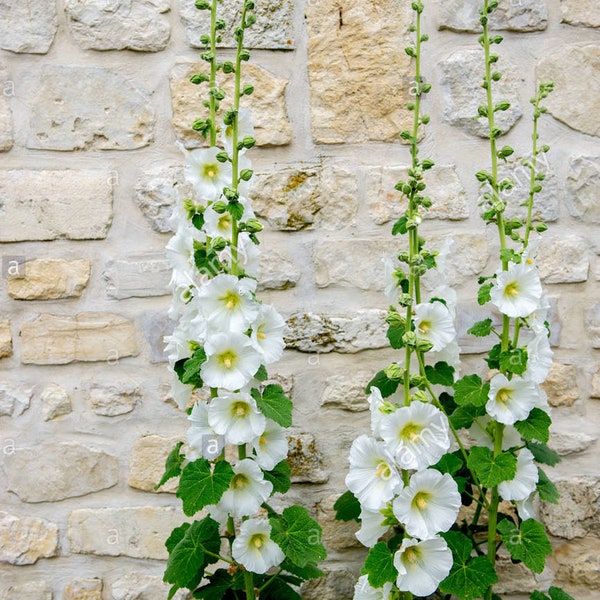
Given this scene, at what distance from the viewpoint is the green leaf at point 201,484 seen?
136cm

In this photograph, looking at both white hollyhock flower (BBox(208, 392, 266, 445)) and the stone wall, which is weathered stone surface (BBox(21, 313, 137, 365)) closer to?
the stone wall

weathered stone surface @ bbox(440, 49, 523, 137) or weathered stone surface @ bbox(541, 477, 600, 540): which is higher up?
weathered stone surface @ bbox(440, 49, 523, 137)

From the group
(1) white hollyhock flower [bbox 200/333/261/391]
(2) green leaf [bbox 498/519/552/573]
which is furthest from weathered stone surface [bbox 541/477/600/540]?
(1) white hollyhock flower [bbox 200/333/261/391]

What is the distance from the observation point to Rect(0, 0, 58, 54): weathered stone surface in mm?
1861

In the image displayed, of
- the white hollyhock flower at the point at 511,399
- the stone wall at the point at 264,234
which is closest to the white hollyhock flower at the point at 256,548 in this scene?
the stone wall at the point at 264,234

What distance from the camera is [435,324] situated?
1.59m

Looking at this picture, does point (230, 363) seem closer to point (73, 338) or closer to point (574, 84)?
point (73, 338)

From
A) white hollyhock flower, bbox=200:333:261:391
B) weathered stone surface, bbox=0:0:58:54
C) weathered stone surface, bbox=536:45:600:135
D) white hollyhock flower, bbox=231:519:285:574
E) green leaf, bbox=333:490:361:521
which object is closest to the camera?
white hollyhock flower, bbox=200:333:261:391

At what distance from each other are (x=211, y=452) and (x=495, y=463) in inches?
25.6

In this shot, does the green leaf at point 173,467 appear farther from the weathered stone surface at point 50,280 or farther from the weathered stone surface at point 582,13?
the weathered stone surface at point 582,13

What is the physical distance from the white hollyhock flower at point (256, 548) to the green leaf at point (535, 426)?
2.02 feet

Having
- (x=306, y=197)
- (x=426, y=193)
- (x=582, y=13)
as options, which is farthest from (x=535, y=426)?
(x=582, y=13)

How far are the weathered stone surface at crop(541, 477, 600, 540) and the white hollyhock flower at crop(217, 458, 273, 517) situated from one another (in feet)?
3.33

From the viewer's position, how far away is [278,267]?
1.94 metres
